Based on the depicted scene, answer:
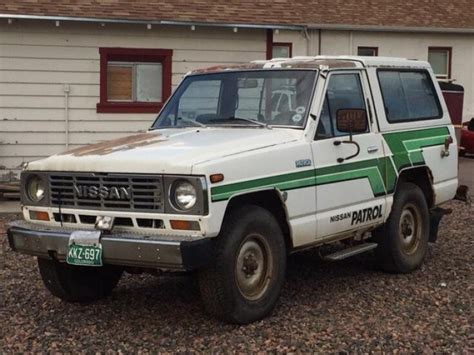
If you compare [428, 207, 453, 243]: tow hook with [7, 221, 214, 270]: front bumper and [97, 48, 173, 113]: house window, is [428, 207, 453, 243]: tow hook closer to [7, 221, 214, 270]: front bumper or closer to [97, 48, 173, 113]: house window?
[7, 221, 214, 270]: front bumper

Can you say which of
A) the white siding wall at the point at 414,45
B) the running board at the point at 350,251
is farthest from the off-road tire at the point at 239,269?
the white siding wall at the point at 414,45

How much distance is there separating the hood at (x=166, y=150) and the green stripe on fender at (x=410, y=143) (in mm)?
1303

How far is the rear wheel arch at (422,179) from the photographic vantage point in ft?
22.3

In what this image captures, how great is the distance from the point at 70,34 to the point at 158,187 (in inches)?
304

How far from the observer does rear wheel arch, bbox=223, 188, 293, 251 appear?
197 inches

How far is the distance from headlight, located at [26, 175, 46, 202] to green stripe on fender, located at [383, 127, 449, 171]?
9.67ft

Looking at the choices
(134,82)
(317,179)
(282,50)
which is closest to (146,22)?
(134,82)

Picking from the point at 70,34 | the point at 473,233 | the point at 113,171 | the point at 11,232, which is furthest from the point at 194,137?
the point at 70,34

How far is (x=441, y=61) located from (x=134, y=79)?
450 inches

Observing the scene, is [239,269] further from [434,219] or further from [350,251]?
[434,219]

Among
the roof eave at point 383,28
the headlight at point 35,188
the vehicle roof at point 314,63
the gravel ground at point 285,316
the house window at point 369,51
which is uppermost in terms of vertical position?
the roof eave at point 383,28

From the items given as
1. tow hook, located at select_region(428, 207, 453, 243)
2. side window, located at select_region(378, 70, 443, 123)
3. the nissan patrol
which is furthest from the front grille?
tow hook, located at select_region(428, 207, 453, 243)

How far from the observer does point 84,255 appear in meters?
4.80

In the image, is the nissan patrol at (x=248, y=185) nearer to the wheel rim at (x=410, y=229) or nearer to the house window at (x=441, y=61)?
the wheel rim at (x=410, y=229)
